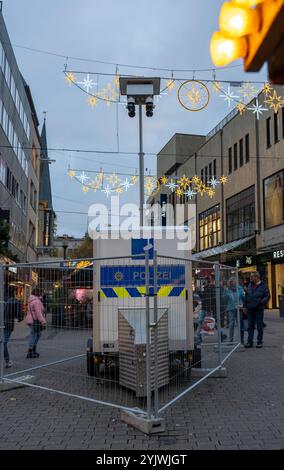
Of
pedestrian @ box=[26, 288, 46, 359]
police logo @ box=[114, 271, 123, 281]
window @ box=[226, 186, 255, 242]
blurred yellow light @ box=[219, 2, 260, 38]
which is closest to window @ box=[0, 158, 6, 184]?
window @ box=[226, 186, 255, 242]

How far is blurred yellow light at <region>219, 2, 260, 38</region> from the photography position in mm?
2490

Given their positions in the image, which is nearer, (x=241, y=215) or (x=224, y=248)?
(x=241, y=215)

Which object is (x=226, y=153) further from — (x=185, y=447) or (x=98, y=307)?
(x=185, y=447)

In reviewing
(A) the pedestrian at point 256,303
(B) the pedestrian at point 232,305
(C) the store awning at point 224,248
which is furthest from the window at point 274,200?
(B) the pedestrian at point 232,305

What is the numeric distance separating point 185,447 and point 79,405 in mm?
2359

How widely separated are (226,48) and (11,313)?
7.10 m

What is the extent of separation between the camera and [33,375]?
9.05 m

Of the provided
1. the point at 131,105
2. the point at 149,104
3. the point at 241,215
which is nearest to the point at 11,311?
the point at 131,105

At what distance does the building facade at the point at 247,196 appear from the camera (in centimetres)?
3139

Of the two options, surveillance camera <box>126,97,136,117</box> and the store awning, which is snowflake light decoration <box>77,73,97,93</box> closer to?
surveillance camera <box>126,97,136,117</box>

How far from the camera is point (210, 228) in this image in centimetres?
4606

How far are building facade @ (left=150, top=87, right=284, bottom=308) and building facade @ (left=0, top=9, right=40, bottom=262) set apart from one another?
11.3 m

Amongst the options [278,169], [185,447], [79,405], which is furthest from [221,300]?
[278,169]

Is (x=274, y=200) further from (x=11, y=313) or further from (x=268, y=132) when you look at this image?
(x=11, y=313)
